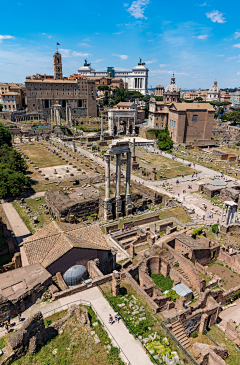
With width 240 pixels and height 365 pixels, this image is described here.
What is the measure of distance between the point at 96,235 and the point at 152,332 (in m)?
9.40

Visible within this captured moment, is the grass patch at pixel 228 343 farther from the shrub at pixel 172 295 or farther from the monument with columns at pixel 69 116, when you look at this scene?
the monument with columns at pixel 69 116

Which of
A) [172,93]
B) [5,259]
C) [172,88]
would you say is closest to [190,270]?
[5,259]

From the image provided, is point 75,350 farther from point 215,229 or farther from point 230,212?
point 230,212

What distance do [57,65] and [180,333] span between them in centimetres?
13148

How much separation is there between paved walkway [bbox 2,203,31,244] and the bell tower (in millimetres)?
104322

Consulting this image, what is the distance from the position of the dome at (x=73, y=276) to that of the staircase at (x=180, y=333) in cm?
735

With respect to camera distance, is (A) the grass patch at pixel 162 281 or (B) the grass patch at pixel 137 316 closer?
(B) the grass patch at pixel 137 316

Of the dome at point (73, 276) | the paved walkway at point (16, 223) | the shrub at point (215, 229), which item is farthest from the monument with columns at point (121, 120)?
the dome at point (73, 276)

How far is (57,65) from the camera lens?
412ft

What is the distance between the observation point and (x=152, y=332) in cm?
1576

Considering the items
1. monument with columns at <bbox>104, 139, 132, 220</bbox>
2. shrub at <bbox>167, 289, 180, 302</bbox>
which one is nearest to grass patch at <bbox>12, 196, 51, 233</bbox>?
monument with columns at <bbox>104, 139, 132, 220</bbox>

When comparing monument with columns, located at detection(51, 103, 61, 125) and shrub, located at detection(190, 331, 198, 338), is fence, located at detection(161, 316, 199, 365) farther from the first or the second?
monument with columns, located at detection(51, 103, 61, 125)

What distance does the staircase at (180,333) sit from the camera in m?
16.9

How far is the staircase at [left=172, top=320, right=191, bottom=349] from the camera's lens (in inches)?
666
